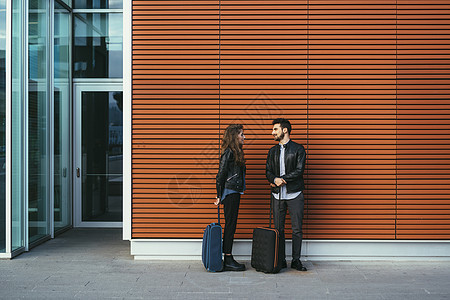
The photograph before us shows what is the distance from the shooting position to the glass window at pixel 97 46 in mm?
9766

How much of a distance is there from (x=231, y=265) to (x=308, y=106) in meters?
2.46

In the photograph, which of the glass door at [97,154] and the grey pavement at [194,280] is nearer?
the grey pavement at [194,280]

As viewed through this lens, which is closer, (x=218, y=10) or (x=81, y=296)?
(x=81, y=296)

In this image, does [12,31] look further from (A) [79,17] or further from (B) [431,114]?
(B) [431,114]

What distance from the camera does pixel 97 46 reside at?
9820 millimetres

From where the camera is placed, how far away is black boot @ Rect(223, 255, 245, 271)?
6422mm

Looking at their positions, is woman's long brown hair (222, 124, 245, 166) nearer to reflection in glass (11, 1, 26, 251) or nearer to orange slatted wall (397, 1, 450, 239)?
orange slatted wall (397, 1, 450, 239)

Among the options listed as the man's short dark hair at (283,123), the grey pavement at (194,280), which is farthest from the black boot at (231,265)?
the man's short dark hair at (283,123)

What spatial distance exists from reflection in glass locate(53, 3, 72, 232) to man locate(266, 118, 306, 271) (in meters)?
4.43

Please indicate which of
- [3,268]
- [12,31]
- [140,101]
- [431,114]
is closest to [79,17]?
[12,31]

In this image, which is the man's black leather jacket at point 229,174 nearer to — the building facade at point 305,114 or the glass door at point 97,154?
the building facade at point 305,114

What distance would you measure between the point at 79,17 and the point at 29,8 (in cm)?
210

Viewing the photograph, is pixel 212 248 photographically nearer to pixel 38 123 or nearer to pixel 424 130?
pixel 424 130

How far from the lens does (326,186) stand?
6.99 meters
